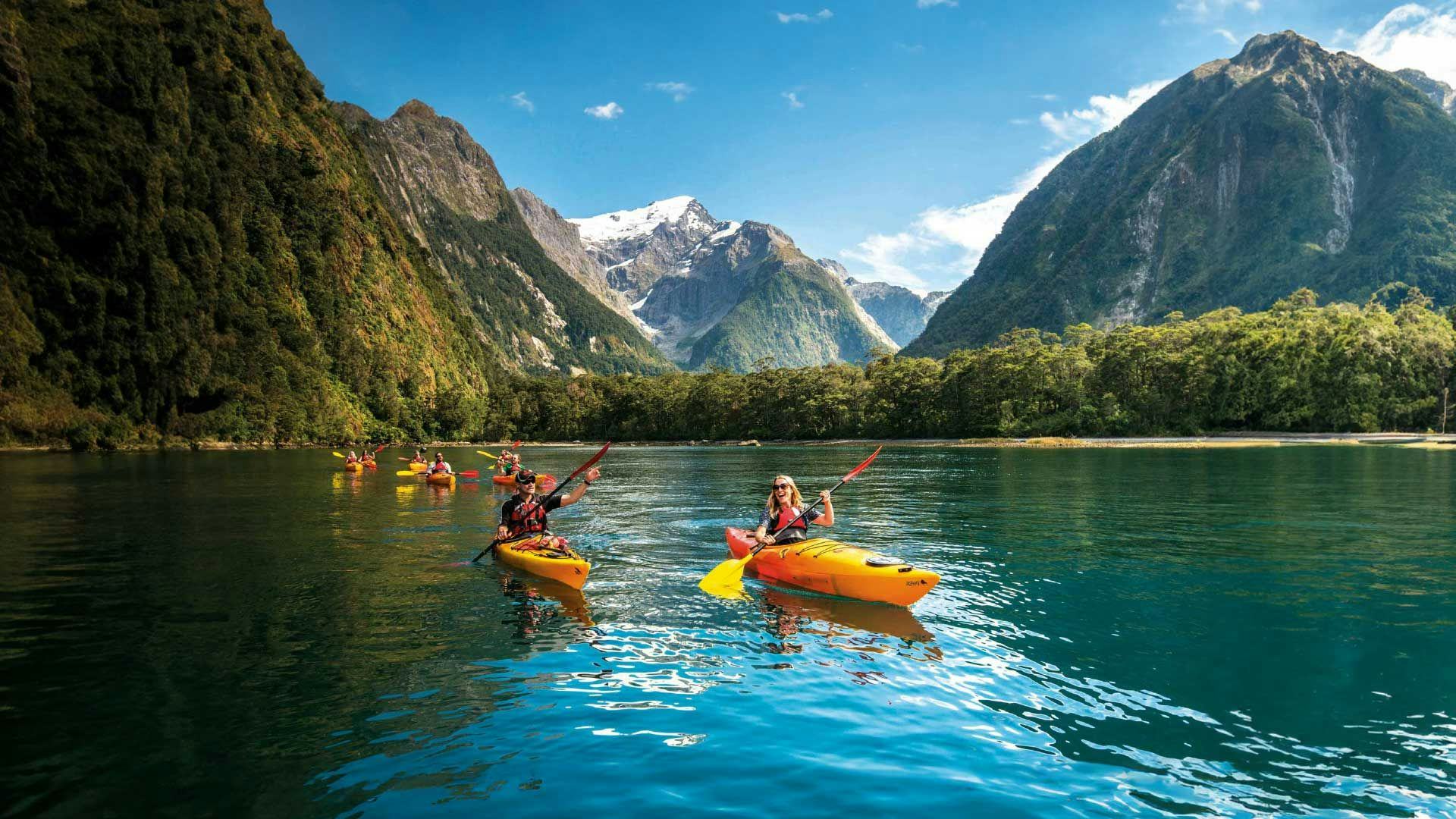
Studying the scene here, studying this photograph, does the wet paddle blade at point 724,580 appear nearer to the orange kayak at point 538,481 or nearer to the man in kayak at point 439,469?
the orange kayak at point 538,481

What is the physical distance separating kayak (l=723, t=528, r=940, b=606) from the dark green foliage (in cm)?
10618

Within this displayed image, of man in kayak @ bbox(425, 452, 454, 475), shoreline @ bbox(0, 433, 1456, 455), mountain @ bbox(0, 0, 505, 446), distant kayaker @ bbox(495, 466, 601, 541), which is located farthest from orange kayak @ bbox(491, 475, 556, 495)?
mountain @ bbox(0, 0, 505, 446)

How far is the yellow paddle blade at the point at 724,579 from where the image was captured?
16.6 m

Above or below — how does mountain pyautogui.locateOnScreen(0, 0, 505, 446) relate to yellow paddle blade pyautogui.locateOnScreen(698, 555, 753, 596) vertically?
above

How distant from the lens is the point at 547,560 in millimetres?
16891

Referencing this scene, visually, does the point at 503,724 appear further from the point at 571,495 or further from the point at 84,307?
the point at 84,307

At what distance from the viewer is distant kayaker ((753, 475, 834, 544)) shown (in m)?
16.9

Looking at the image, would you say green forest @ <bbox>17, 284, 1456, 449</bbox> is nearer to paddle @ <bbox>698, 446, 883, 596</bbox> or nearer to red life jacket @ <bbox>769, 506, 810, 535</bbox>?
red life jacket @ <bbox>769, 506, 810, 535</bbox>

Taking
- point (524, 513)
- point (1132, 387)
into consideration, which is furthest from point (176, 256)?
point (1132, 387)

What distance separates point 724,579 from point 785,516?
6.83ft

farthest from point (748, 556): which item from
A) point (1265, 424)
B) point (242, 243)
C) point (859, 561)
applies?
point (242, 243)

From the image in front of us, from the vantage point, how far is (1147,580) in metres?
17.3

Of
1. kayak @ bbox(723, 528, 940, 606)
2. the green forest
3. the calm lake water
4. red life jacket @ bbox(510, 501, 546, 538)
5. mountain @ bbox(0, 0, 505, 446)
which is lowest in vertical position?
the calm lake water

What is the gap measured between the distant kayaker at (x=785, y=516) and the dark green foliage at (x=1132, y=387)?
104633 millimetres
